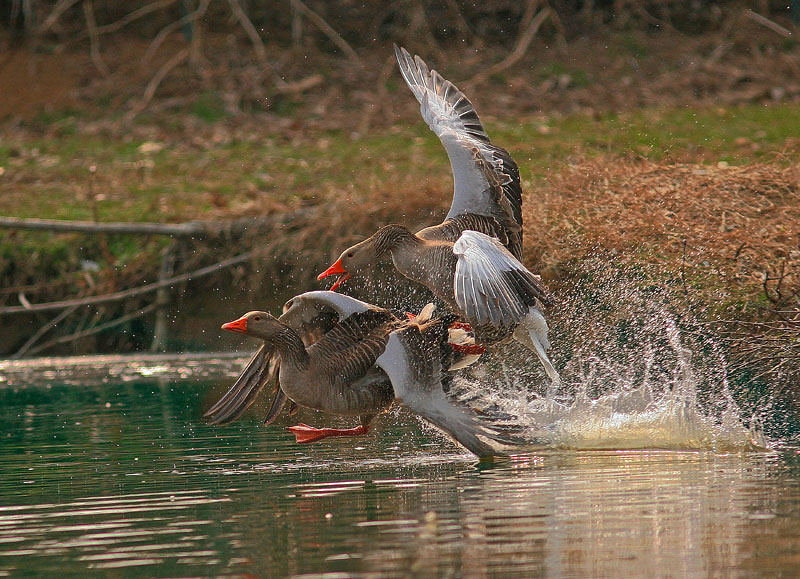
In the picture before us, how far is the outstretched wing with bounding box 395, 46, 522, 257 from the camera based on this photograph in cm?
955

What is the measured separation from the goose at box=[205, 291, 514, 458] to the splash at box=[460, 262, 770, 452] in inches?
13.6

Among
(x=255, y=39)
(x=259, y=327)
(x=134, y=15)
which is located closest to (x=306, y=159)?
(x=255, y=39)

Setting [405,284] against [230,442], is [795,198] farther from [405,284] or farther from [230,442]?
[230,442]

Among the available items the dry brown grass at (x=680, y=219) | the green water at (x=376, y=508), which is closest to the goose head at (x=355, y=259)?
the green water at (x=376, y=508)

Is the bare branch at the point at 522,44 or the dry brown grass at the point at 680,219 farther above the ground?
the bare branch at the point at 522,44

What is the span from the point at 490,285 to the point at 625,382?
95.7 inches

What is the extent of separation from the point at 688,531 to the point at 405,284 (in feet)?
27.2

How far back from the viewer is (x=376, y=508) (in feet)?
22.6

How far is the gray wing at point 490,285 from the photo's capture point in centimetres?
817

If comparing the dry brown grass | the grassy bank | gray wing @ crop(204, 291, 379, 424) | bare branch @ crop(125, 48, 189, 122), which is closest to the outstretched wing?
gray wing @ crop(204, 291, 379, 424)

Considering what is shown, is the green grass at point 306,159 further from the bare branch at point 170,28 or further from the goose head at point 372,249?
the goose head at point 372,249

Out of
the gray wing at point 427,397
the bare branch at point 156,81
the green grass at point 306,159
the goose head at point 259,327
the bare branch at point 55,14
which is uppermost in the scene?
the bare branch at point 55,14

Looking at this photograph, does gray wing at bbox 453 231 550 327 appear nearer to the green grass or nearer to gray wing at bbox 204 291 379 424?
gray wing at bbox 204 291 379 424

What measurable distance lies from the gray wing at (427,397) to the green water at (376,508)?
0.57ft
